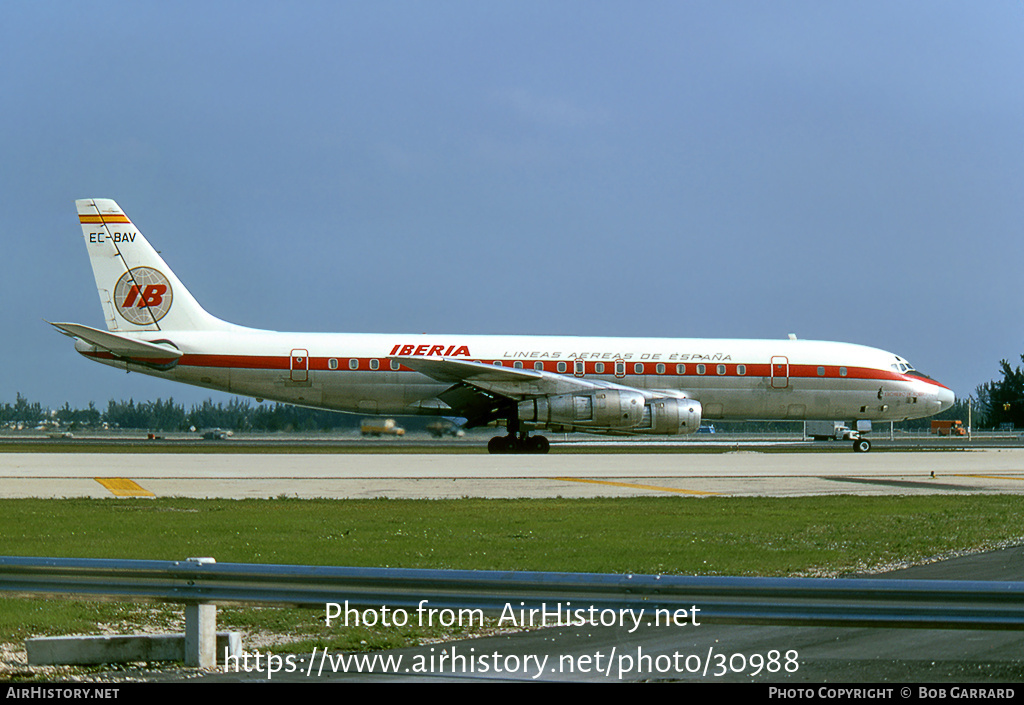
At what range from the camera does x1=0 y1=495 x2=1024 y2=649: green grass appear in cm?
829

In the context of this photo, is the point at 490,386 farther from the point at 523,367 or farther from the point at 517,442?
the point at 517,442

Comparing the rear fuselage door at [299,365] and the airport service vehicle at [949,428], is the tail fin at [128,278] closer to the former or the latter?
the rear fuselage door at [299,365]

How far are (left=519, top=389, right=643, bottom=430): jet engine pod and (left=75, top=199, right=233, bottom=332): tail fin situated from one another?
11.4 m

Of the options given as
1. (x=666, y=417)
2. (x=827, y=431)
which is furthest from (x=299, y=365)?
(x=827, y=431)

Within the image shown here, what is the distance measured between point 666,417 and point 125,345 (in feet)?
56.1

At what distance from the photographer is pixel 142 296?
32906 mm

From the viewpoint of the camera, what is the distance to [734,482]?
70.3 feet

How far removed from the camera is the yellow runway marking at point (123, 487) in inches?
701

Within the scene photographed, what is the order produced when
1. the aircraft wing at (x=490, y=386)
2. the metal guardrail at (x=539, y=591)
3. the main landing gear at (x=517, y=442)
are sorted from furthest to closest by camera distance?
the main landing gear at (x=517, y=442) < the aircraft wing at (x=490, y=386) < the metal guardrail at (x=539, y=591)

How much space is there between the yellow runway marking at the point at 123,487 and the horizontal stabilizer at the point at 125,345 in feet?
35.1

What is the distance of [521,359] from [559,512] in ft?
56.4

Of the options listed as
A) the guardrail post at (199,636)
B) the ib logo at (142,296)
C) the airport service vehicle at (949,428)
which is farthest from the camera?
the airport service vehicle at (949,428)

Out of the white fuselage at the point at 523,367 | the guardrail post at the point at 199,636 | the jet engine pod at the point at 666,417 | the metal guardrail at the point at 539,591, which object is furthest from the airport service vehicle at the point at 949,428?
the guardrail post at the point at 199,636

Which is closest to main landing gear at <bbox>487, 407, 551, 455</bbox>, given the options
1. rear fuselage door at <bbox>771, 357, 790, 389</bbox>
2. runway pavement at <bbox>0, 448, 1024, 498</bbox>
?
runway pavement at <bbox>0, 448, 1024, 498</bbox>
